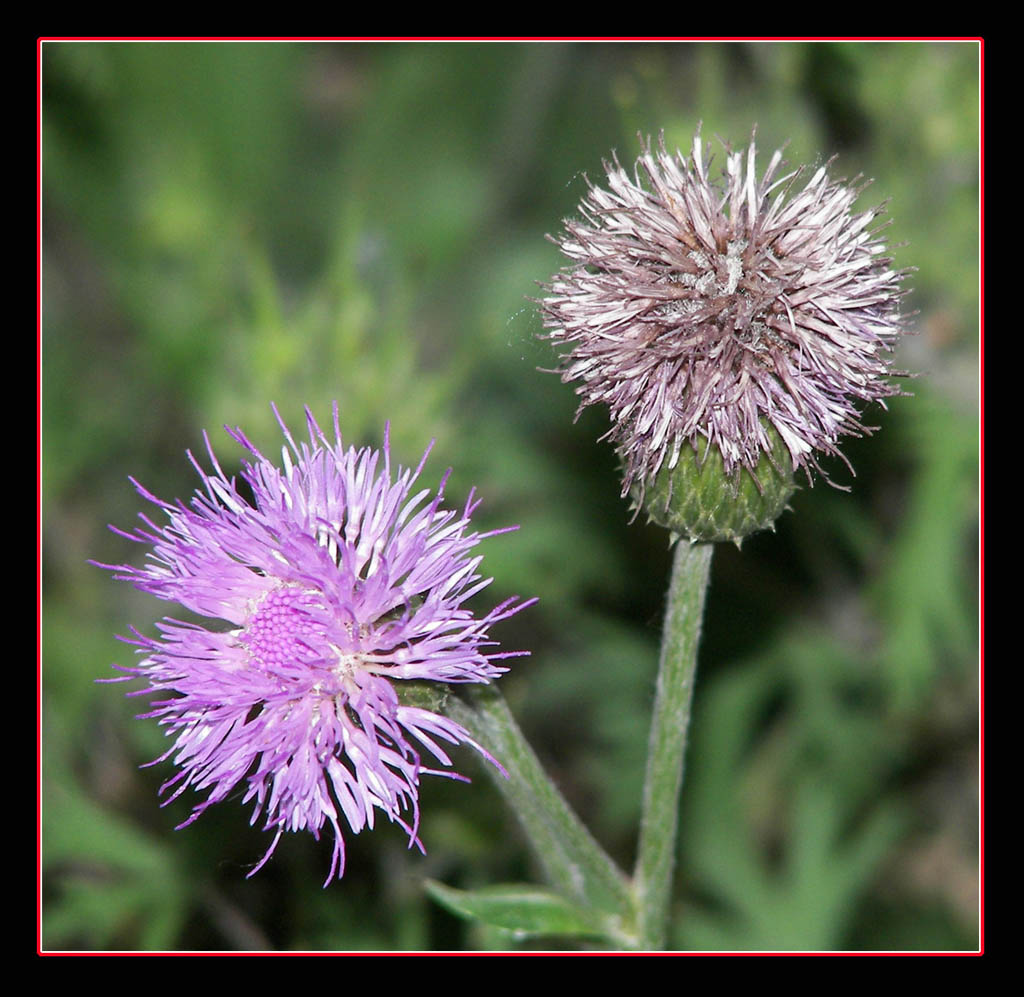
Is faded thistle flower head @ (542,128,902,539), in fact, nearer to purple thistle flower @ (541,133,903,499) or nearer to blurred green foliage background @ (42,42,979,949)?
purple thistle flower @ (541,133,903,499)

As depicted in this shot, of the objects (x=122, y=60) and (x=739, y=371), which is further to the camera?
(x=122, y=60)

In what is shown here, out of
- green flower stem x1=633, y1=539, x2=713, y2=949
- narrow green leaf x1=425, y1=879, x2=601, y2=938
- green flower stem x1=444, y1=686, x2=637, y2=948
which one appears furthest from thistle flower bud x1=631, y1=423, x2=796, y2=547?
narrow green leaf x1=425, y1=879, x2=601, y2=938

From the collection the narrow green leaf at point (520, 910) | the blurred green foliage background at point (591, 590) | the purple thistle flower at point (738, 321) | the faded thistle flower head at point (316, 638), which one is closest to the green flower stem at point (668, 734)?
the narrow green leaf at point (520, 910)

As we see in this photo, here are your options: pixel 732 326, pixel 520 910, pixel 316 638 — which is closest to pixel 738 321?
pixel 732 326

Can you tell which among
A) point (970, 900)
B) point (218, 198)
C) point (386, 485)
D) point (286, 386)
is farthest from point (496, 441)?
point (970, 900)

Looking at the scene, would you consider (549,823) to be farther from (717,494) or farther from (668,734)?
(717,494)

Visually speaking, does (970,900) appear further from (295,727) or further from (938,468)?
(295,727)
